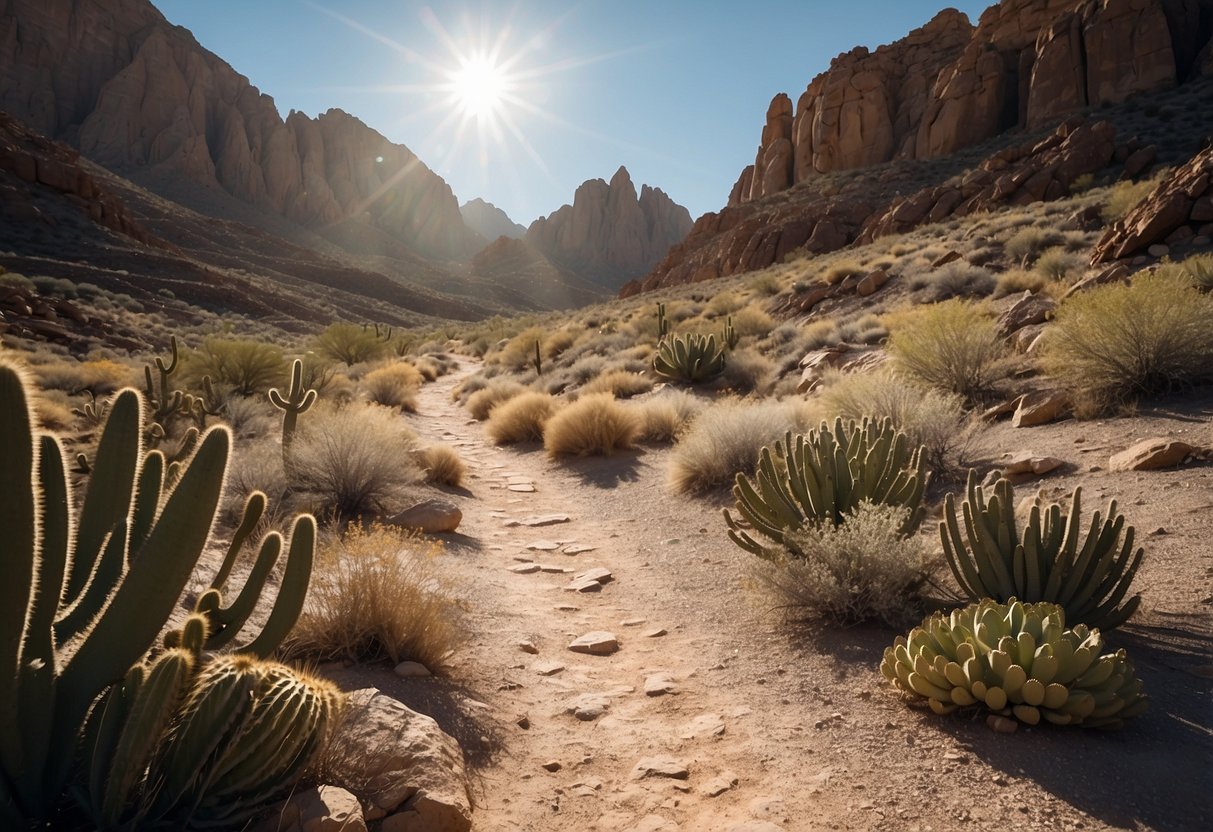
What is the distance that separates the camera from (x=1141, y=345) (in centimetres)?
717

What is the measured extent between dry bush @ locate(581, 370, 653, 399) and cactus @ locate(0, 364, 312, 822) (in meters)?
11.8

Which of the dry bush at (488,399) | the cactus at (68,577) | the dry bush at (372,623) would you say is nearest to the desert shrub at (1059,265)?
the dry bush at (488,399)

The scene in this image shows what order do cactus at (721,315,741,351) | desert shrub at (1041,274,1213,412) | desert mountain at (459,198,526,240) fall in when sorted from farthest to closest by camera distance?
desert mountain at (459,198,526,240)
cactus at (721,315,741,351)
desert shrub at (1041,274,1213,412)

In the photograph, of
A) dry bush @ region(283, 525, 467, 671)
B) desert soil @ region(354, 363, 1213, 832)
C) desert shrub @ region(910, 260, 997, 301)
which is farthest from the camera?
desert shrub @ region(910, 260, 997, 301)

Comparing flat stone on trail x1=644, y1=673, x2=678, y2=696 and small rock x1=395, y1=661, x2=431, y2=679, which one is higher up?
flat stone on trail x1=644, y1=673, x2=678, y2=696

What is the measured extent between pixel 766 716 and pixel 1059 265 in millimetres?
13311

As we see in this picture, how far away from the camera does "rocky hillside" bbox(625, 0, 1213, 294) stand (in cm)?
3331

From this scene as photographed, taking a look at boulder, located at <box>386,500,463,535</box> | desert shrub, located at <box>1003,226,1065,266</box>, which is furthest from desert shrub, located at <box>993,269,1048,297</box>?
boulder, located at <box>386,500,463,535</box>

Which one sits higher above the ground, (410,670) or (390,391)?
(390,391)

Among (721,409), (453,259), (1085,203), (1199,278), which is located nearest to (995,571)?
(721,409)

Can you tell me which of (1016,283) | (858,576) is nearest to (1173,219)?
(1016,283)

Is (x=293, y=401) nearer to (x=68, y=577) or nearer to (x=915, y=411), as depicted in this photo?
(x=68, y=577)

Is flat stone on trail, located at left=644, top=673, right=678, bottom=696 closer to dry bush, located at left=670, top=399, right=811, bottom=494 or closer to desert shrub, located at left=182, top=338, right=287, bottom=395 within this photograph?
dry bush, located at left=670, top=399, right=811, bottom=494

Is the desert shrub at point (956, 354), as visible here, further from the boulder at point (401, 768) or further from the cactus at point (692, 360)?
the boulder at point (401, 768)
